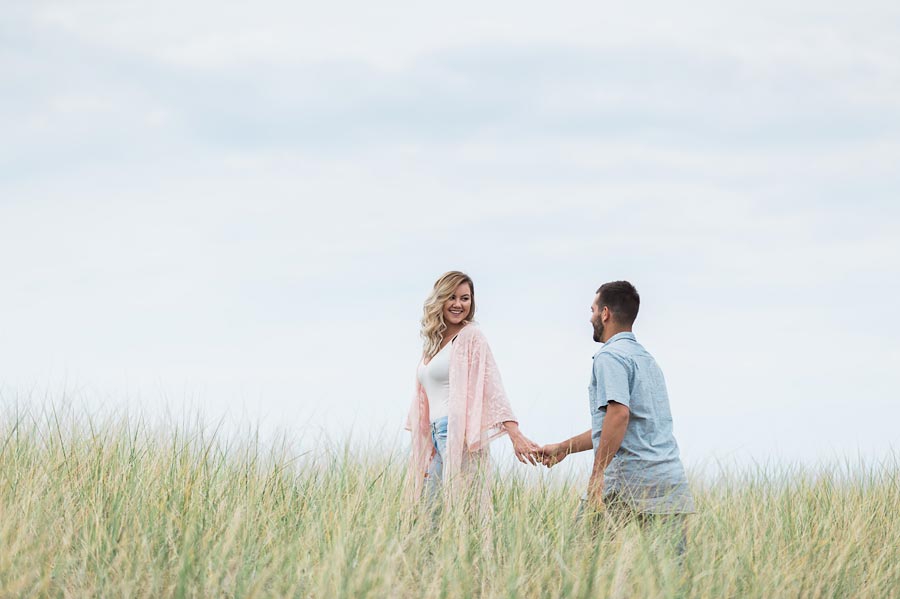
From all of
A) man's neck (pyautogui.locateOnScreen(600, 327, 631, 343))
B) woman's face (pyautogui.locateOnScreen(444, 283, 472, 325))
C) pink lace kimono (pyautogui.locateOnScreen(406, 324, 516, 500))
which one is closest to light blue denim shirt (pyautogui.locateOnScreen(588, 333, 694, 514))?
man's neck (pyautogui.locateOnScreen(600, 327, 631, 343))

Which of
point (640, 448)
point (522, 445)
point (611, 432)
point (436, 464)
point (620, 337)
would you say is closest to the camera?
point (611, 432)

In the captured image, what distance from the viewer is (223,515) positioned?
529 cm

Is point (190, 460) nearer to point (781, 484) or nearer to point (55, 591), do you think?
point (55, 591)

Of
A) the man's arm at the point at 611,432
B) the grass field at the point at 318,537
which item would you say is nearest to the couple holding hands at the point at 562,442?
the man's arm at the point at 611,432

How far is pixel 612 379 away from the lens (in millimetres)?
4820

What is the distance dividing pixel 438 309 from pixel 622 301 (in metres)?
1.41

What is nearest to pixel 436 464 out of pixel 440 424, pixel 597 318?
pixel 440 424

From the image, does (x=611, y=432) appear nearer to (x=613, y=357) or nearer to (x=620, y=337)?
(x=613, y=357)

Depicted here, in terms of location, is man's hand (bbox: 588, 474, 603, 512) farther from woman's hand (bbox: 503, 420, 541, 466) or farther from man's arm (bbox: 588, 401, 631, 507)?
woman's hand (bbox: 503, 420, 541, 466)

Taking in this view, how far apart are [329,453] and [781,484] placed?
4022mm

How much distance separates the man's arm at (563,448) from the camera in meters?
5.32

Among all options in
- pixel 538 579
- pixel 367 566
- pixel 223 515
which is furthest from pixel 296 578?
pixel 538 579

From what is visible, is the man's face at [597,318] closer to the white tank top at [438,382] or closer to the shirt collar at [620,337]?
the shirt collar at [620,337]

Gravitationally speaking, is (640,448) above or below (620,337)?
below
